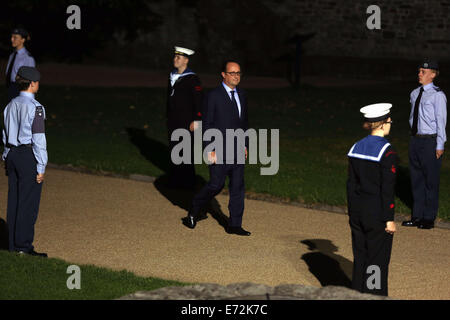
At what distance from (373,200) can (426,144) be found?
3621 millimetres

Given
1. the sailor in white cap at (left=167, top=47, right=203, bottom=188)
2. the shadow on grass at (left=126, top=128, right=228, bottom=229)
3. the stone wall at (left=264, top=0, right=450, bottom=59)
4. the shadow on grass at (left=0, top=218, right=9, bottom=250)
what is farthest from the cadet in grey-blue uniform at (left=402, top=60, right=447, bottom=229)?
the stone wall at (left=264, top=0, right=450, bottom=59)

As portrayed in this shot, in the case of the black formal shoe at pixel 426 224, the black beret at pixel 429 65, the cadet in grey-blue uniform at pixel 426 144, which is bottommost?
the black formal shoe at pixel 426 224

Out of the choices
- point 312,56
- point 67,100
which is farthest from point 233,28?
point 67,100

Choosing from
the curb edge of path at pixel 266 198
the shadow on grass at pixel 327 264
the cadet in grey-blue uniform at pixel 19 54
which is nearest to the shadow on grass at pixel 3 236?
the shadow on grass at pixel 327 264

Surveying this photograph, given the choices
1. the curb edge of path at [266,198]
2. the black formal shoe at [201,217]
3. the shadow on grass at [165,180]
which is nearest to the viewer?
the black formal shoe at [201,217]

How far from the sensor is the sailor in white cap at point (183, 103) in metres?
12.5

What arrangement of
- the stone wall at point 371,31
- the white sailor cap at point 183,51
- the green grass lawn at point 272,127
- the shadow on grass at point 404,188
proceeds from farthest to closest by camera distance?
the stone wall at point 371,31 < the green grass lawn at point 272,127 < the shadow on grass at point 404,188 < the white sailor cap at point 183,51

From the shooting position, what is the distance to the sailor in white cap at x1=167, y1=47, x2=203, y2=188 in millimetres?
12531

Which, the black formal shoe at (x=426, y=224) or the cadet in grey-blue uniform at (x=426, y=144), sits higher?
the cadet in grey-blue uniform at (x=426, y=144)

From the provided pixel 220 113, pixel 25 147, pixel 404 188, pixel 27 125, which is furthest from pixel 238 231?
pixel 404 188

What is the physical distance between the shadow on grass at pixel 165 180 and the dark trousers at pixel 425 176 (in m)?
2.24

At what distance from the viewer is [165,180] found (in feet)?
45.2

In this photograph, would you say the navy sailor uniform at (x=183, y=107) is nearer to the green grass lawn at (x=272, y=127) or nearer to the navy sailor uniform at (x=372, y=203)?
the green grass lawn at (x=272, y=127)
